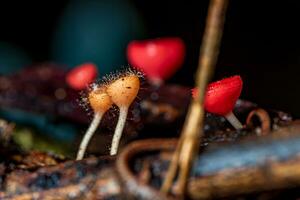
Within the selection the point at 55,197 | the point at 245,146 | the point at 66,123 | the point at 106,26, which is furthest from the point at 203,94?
the point at 106,26

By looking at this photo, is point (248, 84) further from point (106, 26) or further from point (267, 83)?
point (106, 26)

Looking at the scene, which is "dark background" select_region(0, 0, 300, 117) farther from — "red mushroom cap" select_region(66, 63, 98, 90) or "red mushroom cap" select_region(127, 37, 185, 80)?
"red mushroom cap" select_region(66, 63, 98, 90)

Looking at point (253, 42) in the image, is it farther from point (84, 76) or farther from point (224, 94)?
point (224, 94)

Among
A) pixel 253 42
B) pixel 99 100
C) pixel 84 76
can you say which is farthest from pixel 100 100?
pixel 253 42

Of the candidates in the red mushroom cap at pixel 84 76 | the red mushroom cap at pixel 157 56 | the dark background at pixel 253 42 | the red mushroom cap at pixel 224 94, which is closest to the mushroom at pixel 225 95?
the red mushroom cap at pixel 224 94

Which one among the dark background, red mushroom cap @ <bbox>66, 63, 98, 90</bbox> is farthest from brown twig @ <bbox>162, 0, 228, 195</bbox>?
the dark background

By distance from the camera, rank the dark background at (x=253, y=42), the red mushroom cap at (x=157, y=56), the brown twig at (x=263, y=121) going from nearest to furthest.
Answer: the brown twig at (x=263, y=121), the red mushroom cap at (x=157, y=56), the dark background at (x=253, y=42)

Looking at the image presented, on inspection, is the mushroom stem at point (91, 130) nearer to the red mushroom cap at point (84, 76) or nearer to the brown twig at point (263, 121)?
the brown twig at point (263, 121)
